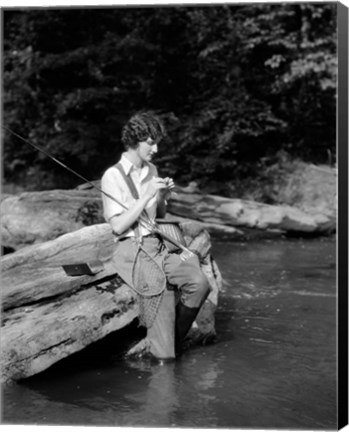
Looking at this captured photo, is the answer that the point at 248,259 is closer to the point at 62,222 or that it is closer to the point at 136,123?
the point at 62,222

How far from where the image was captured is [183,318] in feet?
13.5

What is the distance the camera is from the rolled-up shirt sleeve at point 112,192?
3.81 m

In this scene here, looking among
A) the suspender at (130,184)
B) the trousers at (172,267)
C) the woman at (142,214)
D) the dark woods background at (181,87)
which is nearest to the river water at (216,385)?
the woman at (142,214)

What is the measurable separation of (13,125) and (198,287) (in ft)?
28.0

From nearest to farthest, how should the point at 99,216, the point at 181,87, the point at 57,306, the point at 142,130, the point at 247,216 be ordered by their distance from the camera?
1. the point at 142,130
2. the point at 57,306
3. the point at 99,216
4. the point at 247,216
5. the point at 181,87

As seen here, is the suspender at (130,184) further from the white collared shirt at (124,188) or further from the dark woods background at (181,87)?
the dark woods background at (181,87)

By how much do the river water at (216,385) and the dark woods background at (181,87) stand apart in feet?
20.2

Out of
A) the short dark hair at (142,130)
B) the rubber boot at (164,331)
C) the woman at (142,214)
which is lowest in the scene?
the rubber boot at (164,331)

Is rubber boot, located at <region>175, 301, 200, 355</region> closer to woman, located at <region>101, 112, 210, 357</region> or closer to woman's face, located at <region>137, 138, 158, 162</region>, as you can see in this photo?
woman, located at <region>101, 112, 210, 357</region>

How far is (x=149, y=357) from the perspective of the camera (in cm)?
432

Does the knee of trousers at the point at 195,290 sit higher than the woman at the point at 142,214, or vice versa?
the woman at the point at 142,214

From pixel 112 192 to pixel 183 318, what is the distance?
0.77 m

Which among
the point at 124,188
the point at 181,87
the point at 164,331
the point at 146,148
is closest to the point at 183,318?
the point at 164,331

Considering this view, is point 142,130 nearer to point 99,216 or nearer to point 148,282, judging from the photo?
point 148,282
